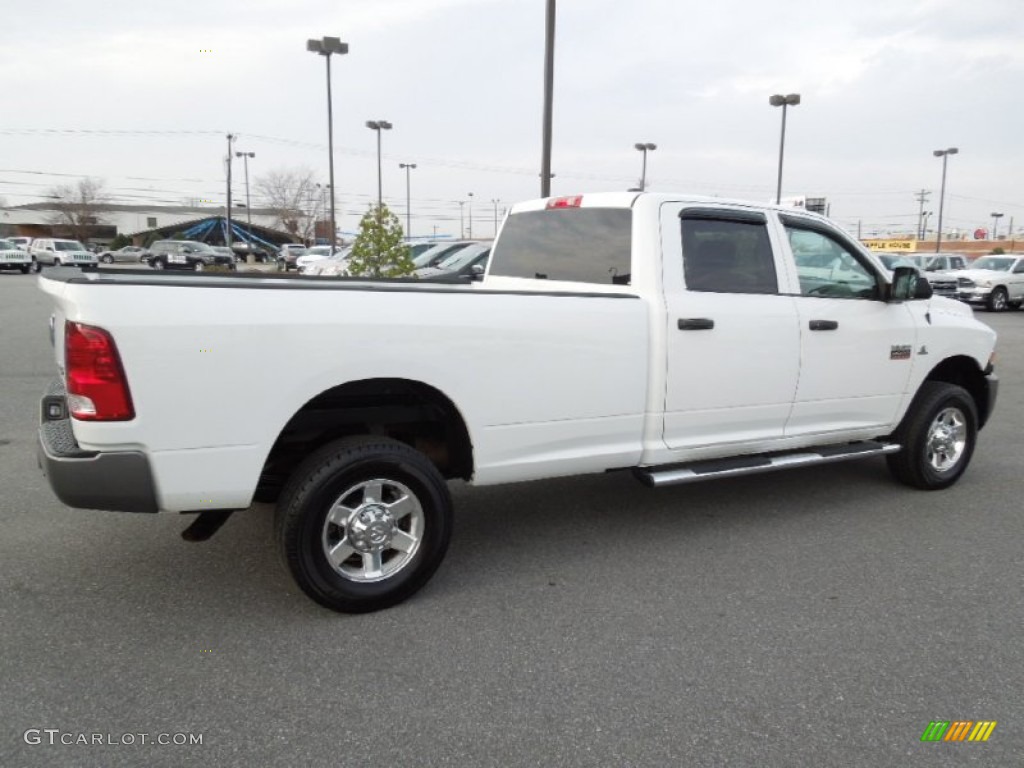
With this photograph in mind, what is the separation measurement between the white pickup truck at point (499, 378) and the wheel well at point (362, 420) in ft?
0.05

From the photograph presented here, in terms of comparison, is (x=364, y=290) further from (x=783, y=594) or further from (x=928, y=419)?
(x=928, y=419)

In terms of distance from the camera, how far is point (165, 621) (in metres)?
3.34

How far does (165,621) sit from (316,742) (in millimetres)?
1174

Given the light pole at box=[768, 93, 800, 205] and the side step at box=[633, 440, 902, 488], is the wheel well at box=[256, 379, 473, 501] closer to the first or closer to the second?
the side step at box=[633, 440, 902, 488]

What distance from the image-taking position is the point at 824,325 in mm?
4586

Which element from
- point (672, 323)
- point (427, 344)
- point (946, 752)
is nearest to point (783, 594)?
point (946, 752)

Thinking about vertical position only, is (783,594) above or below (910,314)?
below

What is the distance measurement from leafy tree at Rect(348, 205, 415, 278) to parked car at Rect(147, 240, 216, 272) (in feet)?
116

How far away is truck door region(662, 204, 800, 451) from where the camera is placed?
411 centimetres

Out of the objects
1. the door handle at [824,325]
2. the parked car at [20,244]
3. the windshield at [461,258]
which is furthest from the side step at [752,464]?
the parked car at [20,244]

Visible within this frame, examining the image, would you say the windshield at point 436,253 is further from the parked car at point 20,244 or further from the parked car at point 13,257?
the parked car at point 20,244

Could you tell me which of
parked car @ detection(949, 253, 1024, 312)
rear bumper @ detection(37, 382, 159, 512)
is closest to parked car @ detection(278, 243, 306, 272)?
parked car @ detection(949, 253, 1024, 312)

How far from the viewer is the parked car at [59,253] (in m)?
42.6

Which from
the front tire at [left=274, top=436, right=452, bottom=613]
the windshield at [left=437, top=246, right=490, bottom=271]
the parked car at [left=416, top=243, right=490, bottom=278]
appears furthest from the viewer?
the windshield at [left=437, top=246, right=490, bottom=271]
